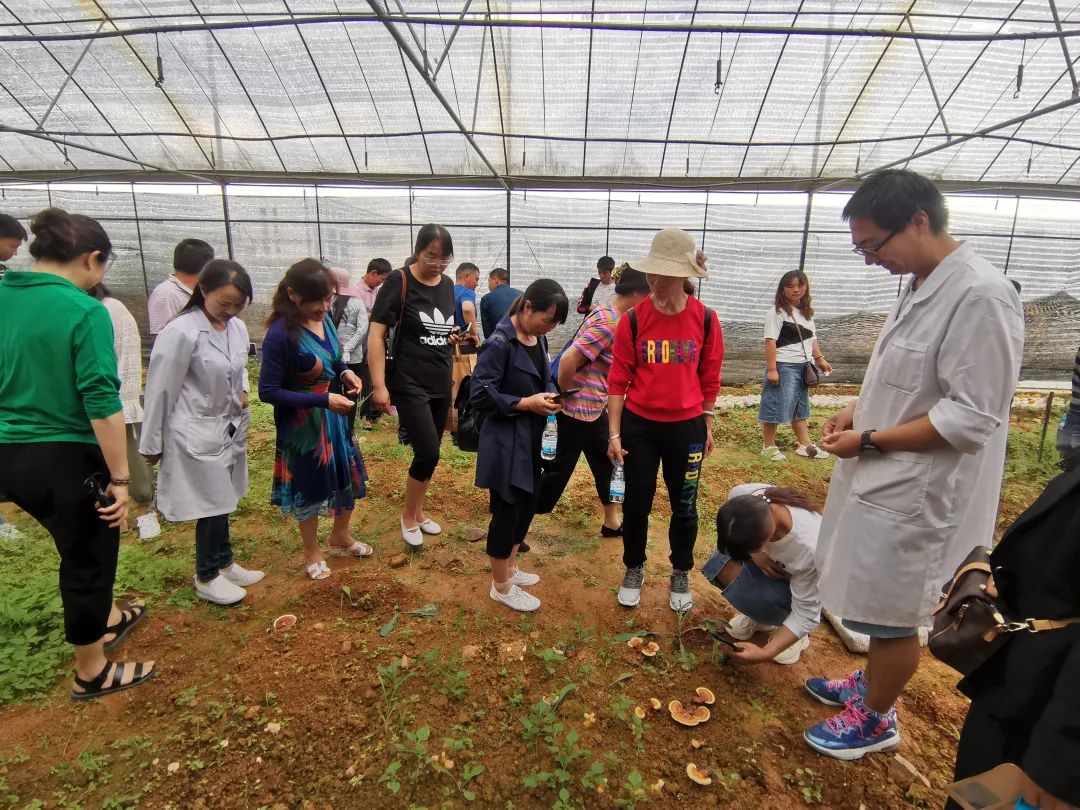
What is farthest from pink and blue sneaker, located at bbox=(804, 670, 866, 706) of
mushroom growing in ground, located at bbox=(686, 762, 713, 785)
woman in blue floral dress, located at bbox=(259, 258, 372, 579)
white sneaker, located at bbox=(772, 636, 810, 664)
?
woman in blue floral dress, located at bbox=(259, 258, 372, 579)

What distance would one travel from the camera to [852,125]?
8.86 metres

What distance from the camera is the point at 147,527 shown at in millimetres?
3795

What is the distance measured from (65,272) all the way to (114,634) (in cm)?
179

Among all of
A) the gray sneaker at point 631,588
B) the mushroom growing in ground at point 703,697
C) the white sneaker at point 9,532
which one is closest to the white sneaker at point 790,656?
→ the mushroom growing in ground at point 703,697

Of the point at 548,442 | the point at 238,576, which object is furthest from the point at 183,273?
the point at 548,442

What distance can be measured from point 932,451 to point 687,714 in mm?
1458

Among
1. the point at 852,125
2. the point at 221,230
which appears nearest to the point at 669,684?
the point at 852,125

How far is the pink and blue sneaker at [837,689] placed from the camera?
2383mm

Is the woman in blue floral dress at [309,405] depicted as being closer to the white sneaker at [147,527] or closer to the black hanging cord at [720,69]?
the white sneaker at [147,527]

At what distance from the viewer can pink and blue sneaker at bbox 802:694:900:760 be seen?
2104 mm

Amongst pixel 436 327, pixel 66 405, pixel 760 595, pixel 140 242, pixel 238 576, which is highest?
pixel 140 242

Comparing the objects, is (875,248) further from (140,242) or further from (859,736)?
(140,242)

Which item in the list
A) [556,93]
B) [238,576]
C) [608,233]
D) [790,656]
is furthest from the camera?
[608,233]

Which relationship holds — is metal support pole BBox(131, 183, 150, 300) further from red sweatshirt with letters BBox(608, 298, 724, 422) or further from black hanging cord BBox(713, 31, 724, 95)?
red sweatshirt with letters BBox(608, 298, 724, 422)
